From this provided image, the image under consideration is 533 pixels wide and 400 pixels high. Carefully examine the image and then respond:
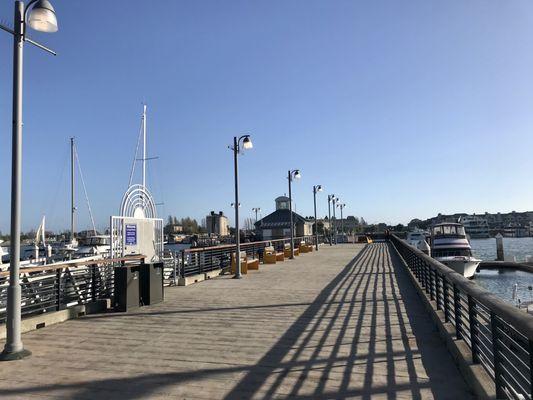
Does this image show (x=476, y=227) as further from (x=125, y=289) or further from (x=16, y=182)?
(x=16, y=182)

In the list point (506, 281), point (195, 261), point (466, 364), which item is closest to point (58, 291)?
point (466, 364)

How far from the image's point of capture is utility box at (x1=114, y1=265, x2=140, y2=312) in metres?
9.99

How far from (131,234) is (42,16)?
885cm

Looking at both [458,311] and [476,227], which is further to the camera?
[476,227]

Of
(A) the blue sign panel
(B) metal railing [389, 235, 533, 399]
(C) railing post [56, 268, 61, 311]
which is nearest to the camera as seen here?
(B) metal railing [389, 235, 533, 399]

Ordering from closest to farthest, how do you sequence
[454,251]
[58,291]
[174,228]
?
[58,291] → [454,251] → [174,228]

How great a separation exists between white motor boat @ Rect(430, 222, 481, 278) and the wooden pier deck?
2730 cm

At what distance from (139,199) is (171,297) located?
554 cm

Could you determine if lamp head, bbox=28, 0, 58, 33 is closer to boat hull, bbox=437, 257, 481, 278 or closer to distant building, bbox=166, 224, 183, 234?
boat hull, bbox=437, 257, 481, 278

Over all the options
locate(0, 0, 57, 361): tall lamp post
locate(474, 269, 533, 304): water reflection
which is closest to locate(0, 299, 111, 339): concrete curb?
locate(0, 0, 57, 361): tall lamp post

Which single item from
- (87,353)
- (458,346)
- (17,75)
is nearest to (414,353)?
(458,346)

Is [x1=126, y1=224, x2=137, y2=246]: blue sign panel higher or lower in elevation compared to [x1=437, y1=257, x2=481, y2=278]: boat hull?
higher

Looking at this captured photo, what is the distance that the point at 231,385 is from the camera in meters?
Result: 5.15

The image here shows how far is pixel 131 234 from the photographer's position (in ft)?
47.8
